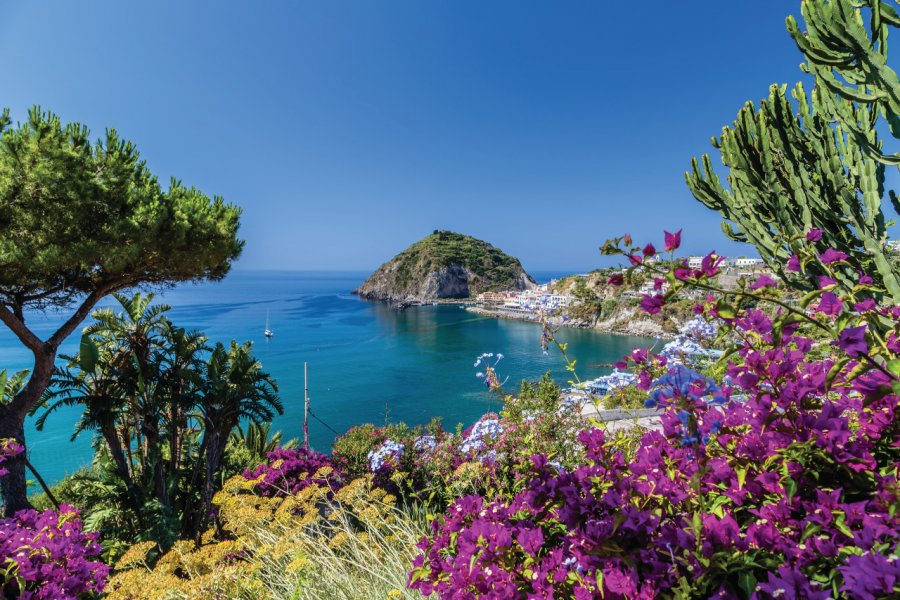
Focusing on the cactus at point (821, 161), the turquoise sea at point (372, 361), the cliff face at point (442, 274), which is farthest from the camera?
the cliff face at point (442, 274)

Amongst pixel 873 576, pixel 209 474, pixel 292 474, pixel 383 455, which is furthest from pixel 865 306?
pixel 209 474

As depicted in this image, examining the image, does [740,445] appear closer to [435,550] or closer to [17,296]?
[435,550]

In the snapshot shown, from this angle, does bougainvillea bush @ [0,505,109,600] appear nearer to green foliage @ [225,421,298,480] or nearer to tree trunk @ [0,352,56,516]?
tree trunk @ [0,352,56,516]

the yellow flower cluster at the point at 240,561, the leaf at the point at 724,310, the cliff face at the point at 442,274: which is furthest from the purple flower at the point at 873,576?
the cliff face at the point at 442,274

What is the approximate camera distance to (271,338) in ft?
163

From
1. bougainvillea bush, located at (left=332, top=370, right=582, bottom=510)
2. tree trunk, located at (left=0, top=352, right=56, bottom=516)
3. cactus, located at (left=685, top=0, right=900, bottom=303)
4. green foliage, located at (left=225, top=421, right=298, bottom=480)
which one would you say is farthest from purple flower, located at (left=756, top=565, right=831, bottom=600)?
green foliage, located at (left=225, top=421, right=298, bottom=480)

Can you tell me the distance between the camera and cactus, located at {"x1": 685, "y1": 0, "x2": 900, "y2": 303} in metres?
2.74

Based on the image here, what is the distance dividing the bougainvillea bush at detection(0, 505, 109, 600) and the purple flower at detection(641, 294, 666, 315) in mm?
2804

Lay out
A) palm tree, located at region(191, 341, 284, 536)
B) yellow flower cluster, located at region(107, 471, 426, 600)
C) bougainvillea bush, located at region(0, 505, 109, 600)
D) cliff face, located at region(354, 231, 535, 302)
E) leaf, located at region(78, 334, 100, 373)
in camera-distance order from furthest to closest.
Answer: cliff face, located at region(354, 231, 535, 302) → palm tree, located at region(191, 341, 284, 536) → leaf, located at region(78, 334, 100, 373) → yellow flower cluster, located at region(107, 471, 426, 600) → bougainvillea bush, located at region(0, 505, 109, 600)

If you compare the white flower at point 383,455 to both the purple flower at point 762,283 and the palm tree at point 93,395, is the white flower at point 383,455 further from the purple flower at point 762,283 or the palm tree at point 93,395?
the palm tree at point 93,395

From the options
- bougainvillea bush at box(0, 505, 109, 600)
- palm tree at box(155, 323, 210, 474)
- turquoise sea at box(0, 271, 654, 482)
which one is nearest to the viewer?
bougainvillea bush at box(0, 505, 109, 600)

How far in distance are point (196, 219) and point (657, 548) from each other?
8479 millimetres

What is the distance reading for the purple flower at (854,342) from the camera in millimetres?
780

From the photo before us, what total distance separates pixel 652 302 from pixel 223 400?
8582 mm
